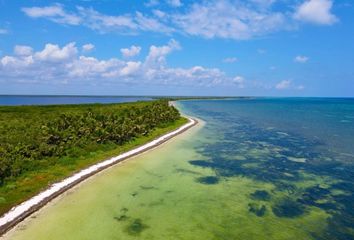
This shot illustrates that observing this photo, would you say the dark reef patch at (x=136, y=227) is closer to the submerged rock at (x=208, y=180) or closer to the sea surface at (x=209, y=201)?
the sea surface at (x=209, y=201)

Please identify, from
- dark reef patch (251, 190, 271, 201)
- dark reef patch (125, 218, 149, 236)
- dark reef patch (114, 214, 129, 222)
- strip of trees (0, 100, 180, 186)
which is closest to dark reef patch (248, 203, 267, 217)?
dark reef patch (251, 190, 271, 201)

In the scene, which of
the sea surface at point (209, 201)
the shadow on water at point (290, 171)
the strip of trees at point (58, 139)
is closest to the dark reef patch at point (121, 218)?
the sea surface at point (209, 201)

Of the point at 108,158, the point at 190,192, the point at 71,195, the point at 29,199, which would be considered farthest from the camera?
the point at 108,158

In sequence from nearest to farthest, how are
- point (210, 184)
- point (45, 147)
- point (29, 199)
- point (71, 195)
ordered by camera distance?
1. point (29, 199)
2. point (71, 195)
3. point (210, 184)
4. point (45, 147)

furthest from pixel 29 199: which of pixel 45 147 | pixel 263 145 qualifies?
pixel 263 145

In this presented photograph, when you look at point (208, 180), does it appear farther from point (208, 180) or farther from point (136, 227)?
point (136, 227)

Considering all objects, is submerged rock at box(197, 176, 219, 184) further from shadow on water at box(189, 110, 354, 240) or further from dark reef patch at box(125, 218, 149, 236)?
dark reef patch at box(125, 218, 149, 236)

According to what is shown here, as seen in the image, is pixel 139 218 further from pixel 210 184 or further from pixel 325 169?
pixel 325 169

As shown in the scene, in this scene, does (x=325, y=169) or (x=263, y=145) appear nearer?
(x=325, y=169)
